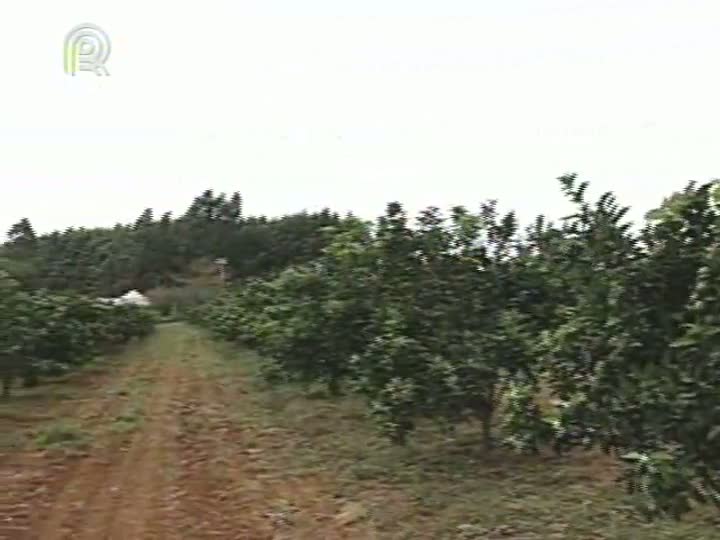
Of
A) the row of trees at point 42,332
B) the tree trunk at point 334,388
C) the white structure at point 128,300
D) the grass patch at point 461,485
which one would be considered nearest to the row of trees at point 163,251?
the white structure at point 128,300

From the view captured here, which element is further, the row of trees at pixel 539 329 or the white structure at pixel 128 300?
the white structure at pixel 128 300

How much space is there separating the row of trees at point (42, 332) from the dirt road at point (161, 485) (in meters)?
2.08

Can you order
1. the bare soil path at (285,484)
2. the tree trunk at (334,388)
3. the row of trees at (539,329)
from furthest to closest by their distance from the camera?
the tree trunk at (334,388) → the bare soil path at (285,484) → the row of trees at (539,329)

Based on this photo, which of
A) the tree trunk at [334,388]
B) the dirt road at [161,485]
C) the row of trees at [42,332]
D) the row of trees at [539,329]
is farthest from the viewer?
the tree trunk at [334,388]

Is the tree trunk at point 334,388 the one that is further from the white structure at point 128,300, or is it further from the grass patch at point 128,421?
the white structure at point 128,300

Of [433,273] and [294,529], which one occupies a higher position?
[433,273]

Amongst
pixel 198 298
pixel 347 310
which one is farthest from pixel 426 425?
pixel 198 298

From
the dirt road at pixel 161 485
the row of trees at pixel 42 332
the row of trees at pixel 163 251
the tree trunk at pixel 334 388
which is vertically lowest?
the dirt road at pixel 161 485

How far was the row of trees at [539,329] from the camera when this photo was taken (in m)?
5.30

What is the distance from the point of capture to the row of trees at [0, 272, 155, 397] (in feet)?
60.7

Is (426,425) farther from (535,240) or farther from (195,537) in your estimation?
(195,537)

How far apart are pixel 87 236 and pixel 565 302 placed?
9132 cm

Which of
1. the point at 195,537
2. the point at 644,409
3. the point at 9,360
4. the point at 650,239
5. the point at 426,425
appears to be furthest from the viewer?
the point at 9,360

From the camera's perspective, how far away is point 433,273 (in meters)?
11.0
